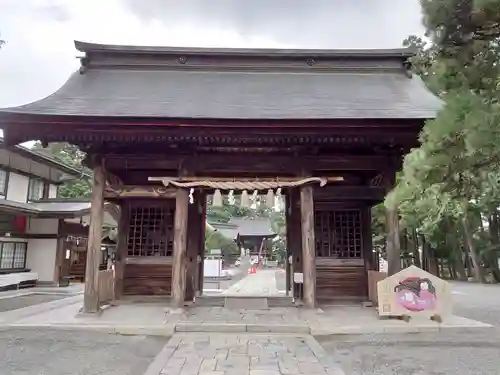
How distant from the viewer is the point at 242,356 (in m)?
5.17

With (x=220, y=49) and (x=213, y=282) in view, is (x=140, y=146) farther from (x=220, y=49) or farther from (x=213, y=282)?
(x=213, y=282)

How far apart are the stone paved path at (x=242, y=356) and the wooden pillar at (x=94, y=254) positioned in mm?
2226

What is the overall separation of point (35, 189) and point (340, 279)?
15.4m

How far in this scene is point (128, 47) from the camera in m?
10.4

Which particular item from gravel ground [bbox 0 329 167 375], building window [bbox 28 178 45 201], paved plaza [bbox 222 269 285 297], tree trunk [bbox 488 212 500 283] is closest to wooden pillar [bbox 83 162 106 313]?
gravel ground [bbox 0 329 167 375]

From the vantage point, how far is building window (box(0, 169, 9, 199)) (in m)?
15.9

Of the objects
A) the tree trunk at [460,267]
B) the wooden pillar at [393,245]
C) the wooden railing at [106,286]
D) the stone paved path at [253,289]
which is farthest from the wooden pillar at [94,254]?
the tree trunk at [460,267]

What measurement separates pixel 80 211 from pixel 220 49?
9.87m

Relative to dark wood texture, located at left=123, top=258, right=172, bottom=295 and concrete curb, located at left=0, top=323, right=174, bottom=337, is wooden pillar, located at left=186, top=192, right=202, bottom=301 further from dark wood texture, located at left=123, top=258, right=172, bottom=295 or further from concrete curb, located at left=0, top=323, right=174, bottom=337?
concrete curb, located at left=0, top=323, right=174, bottom=337

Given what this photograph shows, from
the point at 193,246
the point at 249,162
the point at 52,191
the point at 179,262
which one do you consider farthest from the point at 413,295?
the point at 52,191

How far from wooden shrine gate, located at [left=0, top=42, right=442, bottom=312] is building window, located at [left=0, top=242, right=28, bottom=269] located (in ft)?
28.5

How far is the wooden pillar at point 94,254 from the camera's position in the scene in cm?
759

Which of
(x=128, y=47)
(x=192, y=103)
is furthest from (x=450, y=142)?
(x=128, y=47)

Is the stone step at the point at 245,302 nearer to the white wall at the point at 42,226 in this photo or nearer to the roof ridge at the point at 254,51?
the roof ridge at the point at 254,51
